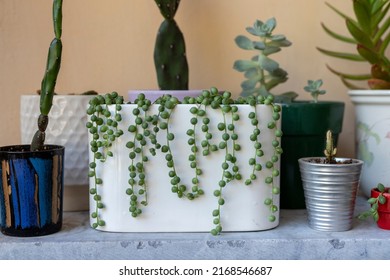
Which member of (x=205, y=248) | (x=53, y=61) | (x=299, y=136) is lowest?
(x=205, y=248)

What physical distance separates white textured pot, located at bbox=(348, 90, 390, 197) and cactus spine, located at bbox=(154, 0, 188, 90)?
0.30 metres

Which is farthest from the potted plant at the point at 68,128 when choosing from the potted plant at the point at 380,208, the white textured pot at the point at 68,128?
the potted plant at the point at 380,208

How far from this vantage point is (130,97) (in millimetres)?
824

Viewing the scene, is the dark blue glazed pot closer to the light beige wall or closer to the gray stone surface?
the gray stone surface

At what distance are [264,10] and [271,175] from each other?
423 mm

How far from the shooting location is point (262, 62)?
2.90 feet

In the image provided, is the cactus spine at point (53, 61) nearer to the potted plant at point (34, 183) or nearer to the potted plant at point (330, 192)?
the potted plant at point (34, 183)

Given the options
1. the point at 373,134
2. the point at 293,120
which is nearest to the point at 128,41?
the point at 293,120

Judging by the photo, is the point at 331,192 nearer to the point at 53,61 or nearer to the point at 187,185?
the point at 187,185

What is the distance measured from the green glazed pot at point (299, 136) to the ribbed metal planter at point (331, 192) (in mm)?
120

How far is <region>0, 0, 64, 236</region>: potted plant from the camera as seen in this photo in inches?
27.2

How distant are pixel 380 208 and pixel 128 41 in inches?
22.1
